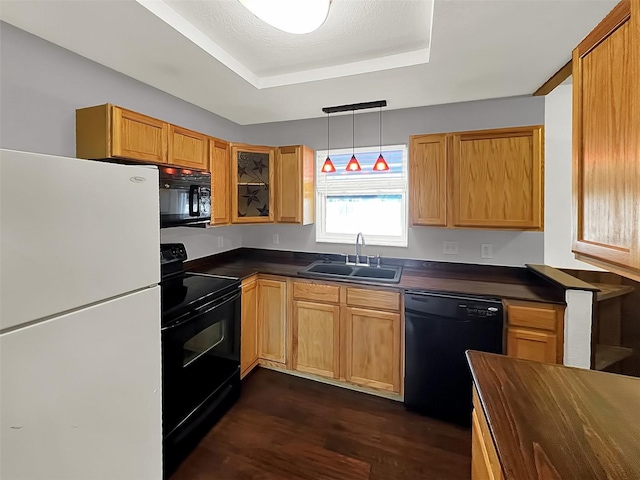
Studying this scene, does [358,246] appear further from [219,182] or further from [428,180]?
[219,182]

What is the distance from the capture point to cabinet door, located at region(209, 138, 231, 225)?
2.61 meters

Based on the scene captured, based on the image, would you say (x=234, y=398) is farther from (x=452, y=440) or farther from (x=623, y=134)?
(x=623, y=134)

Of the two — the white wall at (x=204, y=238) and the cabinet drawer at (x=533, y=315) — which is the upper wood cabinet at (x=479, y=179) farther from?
the white wall at (x=204, y=238)

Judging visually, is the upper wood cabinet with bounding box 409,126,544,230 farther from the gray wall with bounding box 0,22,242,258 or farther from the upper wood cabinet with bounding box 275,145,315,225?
the gray wall with bounding box 0,22,242,258

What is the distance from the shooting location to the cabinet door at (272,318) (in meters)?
2.72

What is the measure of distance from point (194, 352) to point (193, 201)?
39.6 inches

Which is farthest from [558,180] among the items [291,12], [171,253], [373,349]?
[171,253]

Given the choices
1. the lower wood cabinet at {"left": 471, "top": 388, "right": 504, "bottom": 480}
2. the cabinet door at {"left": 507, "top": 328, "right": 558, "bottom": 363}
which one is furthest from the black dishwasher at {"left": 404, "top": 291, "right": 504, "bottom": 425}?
the lower wood cabinet at {"left": 471, "top": 388, "right": 504, "bottom": 480}

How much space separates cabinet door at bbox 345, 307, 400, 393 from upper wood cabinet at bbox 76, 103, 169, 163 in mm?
1906

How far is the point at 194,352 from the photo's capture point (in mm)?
1943

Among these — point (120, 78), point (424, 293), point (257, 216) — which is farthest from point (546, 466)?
point (120, 78)

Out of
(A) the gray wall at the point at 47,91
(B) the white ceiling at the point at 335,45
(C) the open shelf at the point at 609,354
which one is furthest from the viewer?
(C) the open shelf at the point at 609,354

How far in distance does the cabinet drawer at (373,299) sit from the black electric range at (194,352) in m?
0.92

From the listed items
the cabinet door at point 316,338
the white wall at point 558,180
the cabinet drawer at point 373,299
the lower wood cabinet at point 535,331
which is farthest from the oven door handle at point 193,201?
the white wall at point 558,180
